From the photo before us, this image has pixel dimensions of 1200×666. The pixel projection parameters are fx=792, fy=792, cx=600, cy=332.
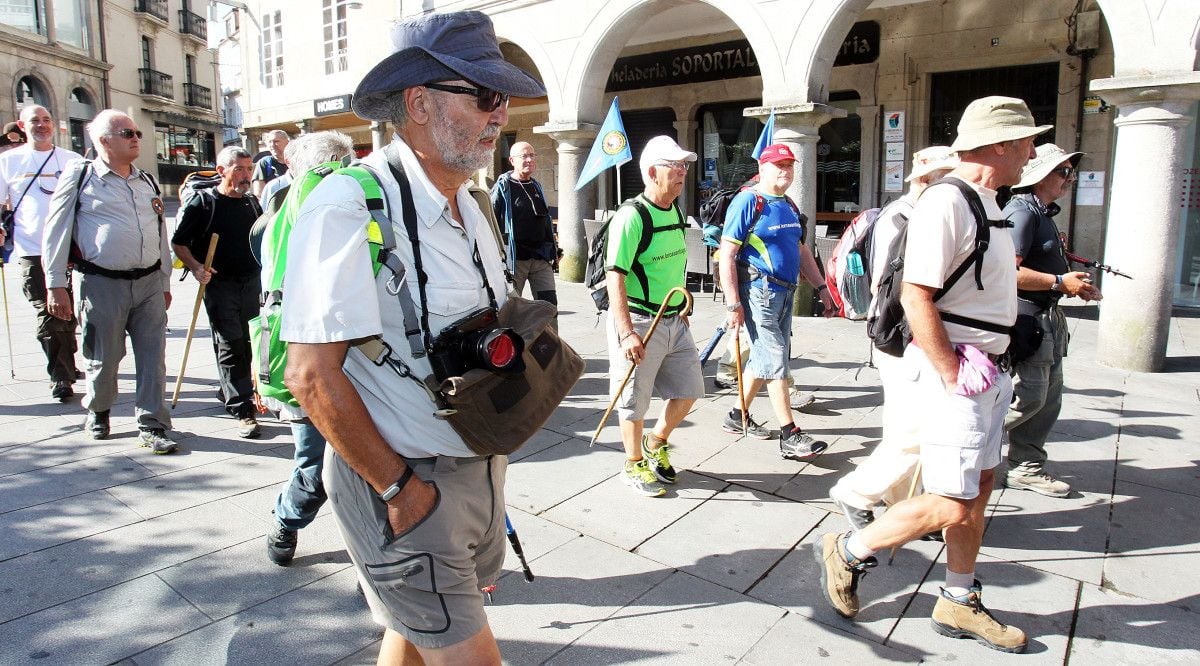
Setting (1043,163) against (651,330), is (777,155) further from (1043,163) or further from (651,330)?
(651,330)

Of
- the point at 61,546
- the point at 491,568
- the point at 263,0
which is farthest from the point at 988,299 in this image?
the point at 263,0

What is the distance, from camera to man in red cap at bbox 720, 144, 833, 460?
4703 mm

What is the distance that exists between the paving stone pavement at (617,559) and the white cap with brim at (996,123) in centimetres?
176

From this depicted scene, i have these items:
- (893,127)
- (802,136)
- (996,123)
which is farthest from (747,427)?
(893,127)

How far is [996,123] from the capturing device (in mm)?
2748

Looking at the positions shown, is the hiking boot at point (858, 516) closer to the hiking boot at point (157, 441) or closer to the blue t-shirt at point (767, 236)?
the blue t-shirt at point (767, 236)

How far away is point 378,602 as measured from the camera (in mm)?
1849

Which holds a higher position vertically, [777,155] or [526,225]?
[777,155]

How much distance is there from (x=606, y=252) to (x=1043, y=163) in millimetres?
2242

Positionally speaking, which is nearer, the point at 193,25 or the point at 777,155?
the point at 777,155

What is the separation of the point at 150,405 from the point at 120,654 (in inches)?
94.9

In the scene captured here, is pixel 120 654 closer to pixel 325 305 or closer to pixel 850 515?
pixel 325 305

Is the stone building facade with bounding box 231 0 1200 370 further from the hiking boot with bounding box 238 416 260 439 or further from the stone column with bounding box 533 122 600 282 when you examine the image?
the hiking boot with bounding box 238 416 260 439

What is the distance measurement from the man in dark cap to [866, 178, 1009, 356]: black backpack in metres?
1.67
